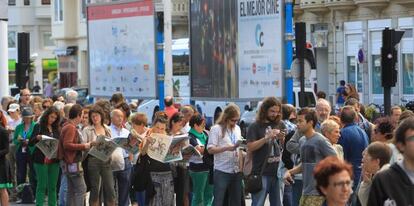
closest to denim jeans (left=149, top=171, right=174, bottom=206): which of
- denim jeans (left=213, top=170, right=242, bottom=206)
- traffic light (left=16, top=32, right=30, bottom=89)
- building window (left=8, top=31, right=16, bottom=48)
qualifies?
denim jeans (left=213, top=170, right=242, bottom=206)

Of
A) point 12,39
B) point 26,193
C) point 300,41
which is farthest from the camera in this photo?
point 12,39

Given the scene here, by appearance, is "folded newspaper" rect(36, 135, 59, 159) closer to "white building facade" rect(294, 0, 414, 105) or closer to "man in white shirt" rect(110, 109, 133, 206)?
"man in white shirt" rect(110, 109, 133, 206)

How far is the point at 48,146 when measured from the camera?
1587cm

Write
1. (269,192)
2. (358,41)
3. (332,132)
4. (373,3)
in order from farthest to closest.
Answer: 1. (358,41)
2. (373,3)
3. (269,192)
4. (332,132)

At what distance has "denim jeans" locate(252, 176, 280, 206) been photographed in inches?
547

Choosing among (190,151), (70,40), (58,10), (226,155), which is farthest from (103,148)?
(58,10)

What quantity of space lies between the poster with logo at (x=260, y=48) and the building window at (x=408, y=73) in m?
20.1

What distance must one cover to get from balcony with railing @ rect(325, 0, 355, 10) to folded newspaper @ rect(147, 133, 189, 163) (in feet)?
96.5

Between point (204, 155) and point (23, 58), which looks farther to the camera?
point (23, 58)

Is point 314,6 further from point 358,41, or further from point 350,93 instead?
point 350,93

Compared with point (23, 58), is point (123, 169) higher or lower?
lower

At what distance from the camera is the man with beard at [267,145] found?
1359 cm

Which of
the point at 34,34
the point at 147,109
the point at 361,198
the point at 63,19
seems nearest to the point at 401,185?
the point at 361,198

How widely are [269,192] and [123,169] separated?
2529 mm
